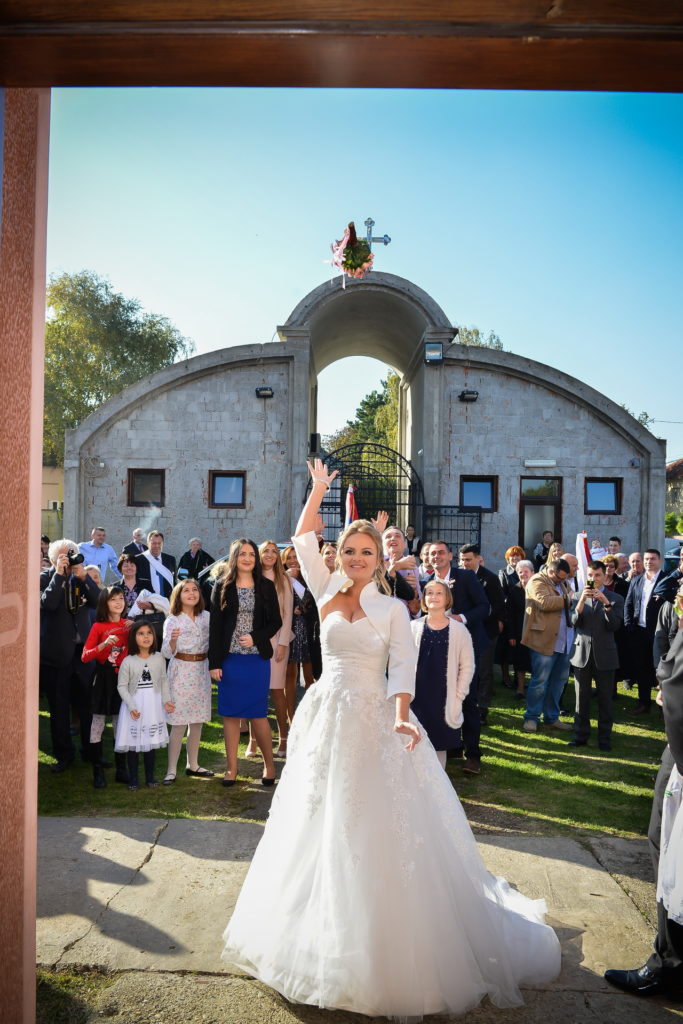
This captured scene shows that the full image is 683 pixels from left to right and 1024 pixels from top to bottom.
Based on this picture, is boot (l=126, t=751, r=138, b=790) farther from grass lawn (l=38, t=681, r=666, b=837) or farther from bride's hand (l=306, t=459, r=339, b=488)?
bride's hand (l=306, t=459, r=339, b=488)

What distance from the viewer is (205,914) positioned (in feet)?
14.6

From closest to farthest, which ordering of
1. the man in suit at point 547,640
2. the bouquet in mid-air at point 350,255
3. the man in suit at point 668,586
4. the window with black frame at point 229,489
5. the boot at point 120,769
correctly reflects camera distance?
the bouquet in mid-air at point 350,255, the boot at point 120,769, the man in suit at point 547,640, the man in suit at point 668,586, the window with black frame at point 229,489

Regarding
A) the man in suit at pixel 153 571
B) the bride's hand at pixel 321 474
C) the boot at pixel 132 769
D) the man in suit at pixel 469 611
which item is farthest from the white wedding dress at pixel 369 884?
the man in suit at pixel 153 571

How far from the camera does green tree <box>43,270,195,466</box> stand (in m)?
45.4

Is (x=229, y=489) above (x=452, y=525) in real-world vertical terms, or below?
above

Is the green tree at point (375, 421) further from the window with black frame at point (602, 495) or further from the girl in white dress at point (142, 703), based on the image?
the girl in white dress at point (142, 703)

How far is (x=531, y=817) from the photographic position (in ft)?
21.1

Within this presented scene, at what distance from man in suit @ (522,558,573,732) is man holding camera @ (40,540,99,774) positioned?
17.1 feet

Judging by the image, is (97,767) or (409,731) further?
(97,767)

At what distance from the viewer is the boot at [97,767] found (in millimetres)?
7004

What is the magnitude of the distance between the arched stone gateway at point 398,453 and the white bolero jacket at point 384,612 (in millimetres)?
13433

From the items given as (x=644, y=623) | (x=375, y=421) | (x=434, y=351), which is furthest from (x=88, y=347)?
(x=644, y=623)

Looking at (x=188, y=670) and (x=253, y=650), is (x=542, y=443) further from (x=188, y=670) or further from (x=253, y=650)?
(x=188, y=670)

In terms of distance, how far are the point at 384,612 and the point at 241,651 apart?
3354 millimetres
